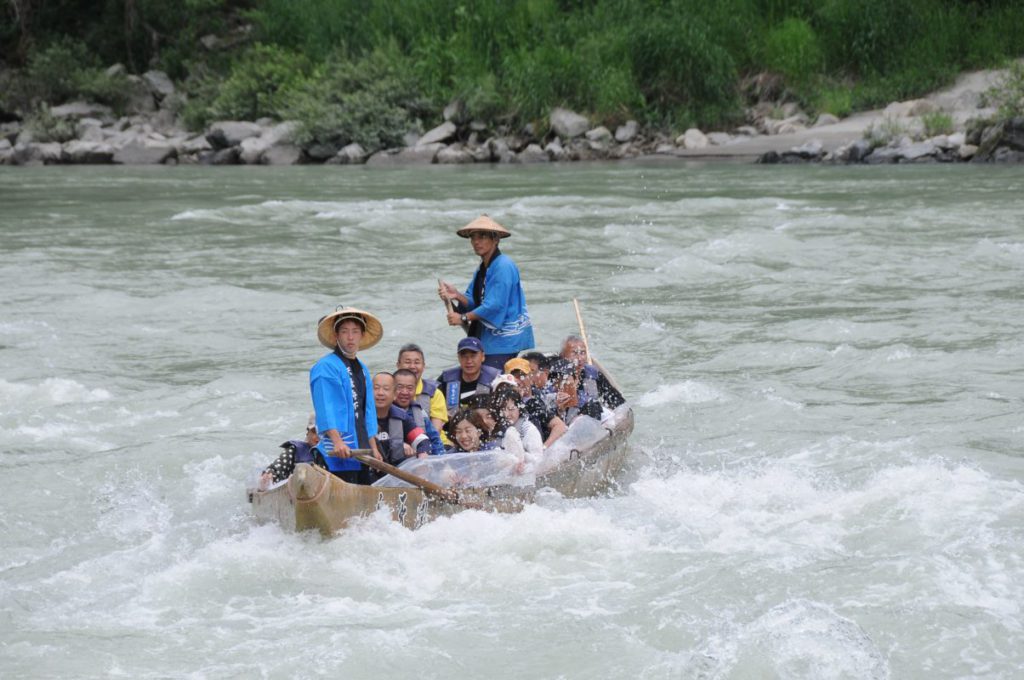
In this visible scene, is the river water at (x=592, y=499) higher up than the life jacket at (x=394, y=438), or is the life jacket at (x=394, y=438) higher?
the life jacket at (x=394, y=438)

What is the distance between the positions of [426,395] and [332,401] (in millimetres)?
1340

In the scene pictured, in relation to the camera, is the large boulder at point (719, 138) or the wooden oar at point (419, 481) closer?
the wooden oar at point (419, 481)

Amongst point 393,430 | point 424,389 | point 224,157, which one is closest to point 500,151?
point 224,157

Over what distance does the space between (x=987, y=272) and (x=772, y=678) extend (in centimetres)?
1006

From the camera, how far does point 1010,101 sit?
85.0 ft

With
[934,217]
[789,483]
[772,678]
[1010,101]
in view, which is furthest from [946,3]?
[772,678]

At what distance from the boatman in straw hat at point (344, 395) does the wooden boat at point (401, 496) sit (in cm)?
23

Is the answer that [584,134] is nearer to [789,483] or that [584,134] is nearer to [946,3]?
[946,3]

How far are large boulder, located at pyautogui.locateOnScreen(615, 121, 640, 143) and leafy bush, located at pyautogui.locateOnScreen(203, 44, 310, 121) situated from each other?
8.51m

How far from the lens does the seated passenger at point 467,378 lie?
846cm

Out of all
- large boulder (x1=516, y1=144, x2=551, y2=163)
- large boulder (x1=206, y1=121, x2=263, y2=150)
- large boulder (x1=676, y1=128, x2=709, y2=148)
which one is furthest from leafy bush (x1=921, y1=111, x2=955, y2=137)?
large boulder (x1=206, y1=121, x2=263, y2=150)

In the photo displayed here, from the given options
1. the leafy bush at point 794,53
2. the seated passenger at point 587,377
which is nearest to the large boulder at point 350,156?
the leafy bush at point 794,53

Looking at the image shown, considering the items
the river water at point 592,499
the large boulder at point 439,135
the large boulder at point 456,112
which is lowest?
the river water at point 592,499

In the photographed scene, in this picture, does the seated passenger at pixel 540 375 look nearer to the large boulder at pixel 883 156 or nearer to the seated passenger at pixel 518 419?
the seated passenger at pixel 518 419
